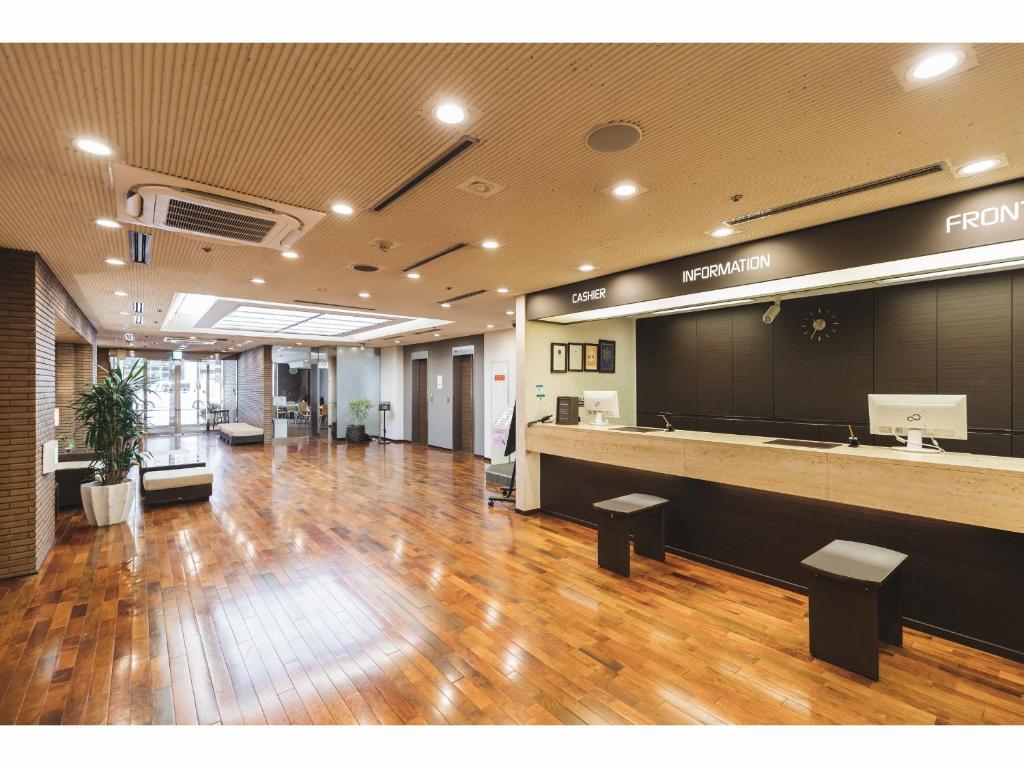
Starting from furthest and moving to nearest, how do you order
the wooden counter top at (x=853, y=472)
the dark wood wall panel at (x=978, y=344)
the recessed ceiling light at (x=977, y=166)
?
the dark wood wall panel at (x=978, y=344) < the wooden counter top at (x=853, y=472) < the recessed ceiling light at (x=977, y=166)

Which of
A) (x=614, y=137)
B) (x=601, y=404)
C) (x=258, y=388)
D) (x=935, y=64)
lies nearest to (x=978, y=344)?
(x=601, y=404)

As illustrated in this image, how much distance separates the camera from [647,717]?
7.46 feet

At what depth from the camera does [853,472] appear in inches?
132

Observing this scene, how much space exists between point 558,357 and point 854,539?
3780mm

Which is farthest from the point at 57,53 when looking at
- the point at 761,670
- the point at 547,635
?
the point at 761,670

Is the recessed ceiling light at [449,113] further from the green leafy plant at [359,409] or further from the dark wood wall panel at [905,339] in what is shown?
the green leafy plant at [359,409]

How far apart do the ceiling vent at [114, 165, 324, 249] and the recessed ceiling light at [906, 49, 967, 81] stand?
3343 millimetres

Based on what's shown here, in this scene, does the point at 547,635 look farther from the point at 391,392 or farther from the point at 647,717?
the point at 391,392

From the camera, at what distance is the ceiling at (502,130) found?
67.5 inches

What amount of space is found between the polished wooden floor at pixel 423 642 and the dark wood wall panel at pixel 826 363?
2.57 m

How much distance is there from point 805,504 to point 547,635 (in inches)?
95.0

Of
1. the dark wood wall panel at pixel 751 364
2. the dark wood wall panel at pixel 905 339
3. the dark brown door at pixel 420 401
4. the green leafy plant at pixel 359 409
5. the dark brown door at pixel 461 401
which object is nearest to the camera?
the dark wood wall panel at pixel 905 339

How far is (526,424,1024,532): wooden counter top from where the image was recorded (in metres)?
2.79

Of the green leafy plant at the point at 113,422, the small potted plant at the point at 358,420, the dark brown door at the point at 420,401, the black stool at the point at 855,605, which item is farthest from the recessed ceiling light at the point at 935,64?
the small potted plant at the point at 358,420
